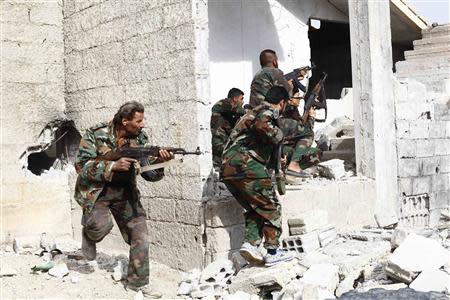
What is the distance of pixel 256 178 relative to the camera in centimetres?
483

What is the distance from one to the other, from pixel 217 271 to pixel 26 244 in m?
2.66

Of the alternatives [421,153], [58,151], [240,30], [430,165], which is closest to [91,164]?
[58,151]

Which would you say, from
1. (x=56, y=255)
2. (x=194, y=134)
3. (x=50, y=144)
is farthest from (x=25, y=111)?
(x=194, y=134)

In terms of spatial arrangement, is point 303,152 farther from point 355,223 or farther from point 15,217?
point 15,217

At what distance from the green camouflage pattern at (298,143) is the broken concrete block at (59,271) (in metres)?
2.82

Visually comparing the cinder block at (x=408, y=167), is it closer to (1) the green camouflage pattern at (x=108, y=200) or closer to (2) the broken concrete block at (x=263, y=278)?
(2) the broken concrete block at (x=263, y=278)

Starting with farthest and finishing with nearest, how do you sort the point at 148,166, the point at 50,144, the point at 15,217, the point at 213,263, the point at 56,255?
1. the point at 50,144
2. the point at 15,217
3. the point at 56,255
4. the point at 213,263
5. the point at 148,166

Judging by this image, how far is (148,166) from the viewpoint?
460cm

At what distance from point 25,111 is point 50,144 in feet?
1.77

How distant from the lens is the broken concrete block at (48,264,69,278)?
529 cm

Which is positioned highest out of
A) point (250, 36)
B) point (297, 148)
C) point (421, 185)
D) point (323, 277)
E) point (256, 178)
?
point (250, 36)

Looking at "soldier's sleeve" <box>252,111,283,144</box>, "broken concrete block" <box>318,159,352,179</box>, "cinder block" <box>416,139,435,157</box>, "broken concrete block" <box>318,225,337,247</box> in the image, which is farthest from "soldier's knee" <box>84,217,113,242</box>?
"cinder block" <box>416,139,435,157</box>

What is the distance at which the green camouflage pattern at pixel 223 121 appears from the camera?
704 cm

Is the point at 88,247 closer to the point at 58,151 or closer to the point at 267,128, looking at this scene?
the point at 267,128
